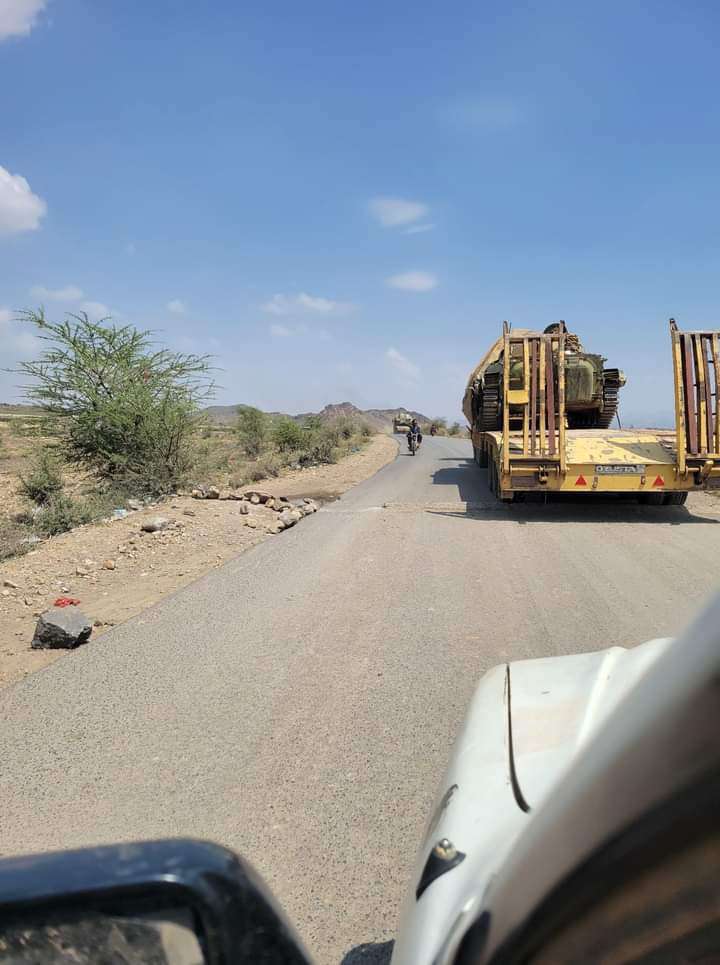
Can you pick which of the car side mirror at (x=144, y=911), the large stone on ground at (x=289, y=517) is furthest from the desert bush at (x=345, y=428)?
the car side mirror at (x=144, y=911)

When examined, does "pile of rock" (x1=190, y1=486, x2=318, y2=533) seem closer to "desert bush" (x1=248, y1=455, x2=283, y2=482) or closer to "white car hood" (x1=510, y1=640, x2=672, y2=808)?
"desert bush" (x1=248, y1=455, x2=283, y2=482)

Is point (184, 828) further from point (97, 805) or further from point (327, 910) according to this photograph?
point (327, 910)

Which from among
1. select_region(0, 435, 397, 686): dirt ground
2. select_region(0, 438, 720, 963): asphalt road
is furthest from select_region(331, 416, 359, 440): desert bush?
select_region(0, 438, 720, 963): asphalt road

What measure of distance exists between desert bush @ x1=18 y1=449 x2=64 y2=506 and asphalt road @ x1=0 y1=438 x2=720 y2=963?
8825 millimetres

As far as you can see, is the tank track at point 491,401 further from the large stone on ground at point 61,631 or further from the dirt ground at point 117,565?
the large stone on ground at point 61,631

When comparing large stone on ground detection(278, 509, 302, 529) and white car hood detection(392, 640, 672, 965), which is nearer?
white car hood detection(392, 640, 672, 965)

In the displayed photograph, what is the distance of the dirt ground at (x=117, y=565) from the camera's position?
641 centimetres

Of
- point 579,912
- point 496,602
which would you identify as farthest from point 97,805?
point 496,602

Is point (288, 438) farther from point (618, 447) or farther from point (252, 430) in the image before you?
point (618, 447)

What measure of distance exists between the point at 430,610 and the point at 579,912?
214 inches

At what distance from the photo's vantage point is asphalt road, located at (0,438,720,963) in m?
3.00

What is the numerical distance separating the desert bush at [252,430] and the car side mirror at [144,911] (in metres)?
26.0

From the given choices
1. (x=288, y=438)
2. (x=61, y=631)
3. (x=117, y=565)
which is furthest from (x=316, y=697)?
(x=288, y=438)

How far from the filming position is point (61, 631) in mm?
5605
